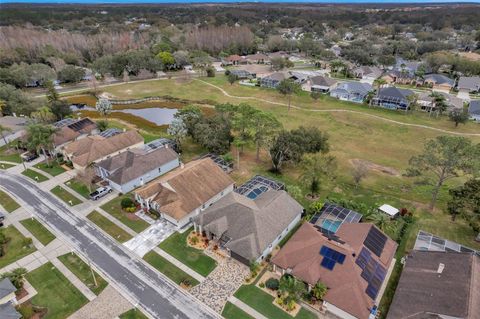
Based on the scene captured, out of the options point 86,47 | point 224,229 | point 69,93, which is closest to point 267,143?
point 224,229

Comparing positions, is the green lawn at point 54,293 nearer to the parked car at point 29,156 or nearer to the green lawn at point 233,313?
the green lawn at point 233,313

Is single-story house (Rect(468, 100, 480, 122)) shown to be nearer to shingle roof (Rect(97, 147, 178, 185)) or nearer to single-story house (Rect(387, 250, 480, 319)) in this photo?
single-story house (Rect(387, 250, 480, 319))

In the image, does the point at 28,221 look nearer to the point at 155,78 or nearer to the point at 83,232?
the point at 83,232

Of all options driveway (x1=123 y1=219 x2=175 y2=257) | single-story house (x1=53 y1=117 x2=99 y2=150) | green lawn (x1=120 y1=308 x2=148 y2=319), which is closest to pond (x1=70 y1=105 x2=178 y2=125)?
single-story house (x1=53 y1=117 x2=99 y2=150)

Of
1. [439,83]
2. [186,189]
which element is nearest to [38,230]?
[186,189]

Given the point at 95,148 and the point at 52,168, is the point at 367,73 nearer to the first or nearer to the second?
the point at 95,148

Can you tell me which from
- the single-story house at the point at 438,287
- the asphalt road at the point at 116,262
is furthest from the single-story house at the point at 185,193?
the single-story house at the point at 438,287

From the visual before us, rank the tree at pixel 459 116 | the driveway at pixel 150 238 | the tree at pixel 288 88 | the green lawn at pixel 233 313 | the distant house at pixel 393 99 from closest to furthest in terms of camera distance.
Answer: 1. the green lawn at pixel 233 313
2. the driveway at pixel 150 238
3. the tree at pixel 459 116
4. the distant house at pixel 393 99
5. the tree at pixel 288 88
